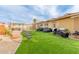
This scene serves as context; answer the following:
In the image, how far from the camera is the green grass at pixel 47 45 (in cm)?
250

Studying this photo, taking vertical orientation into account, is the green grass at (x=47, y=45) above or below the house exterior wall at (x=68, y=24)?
below

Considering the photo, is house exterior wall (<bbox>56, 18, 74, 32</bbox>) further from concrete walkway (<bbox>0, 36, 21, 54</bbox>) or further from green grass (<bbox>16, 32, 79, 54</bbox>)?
concrete walkway (<bbox>0, 36, 21, 54</bbox>)

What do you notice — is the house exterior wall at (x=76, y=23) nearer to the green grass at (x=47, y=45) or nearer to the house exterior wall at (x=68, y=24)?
the house exterior wall at (x=68, y=24)

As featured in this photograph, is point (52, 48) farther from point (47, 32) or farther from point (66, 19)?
point (66, 19)

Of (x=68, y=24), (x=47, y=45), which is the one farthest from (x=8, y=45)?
(x=68, y=24)

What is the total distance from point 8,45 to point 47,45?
1.59ft

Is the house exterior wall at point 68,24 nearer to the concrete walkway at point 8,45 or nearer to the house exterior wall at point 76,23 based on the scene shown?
the house exterior wall at point 76,23

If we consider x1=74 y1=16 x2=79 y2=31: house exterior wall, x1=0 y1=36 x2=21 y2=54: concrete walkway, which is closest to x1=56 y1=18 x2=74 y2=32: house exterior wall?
x1=74 y1=16 x2=79 y2=31: house exterior wall

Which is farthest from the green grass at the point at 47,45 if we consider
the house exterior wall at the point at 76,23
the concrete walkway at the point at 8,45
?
the house exterior wall at the point at 76,23

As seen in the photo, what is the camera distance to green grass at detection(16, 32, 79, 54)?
250cm

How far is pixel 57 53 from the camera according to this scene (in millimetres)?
2496

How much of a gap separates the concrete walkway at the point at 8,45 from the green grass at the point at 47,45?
6cm

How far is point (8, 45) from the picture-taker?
253 centimetres
